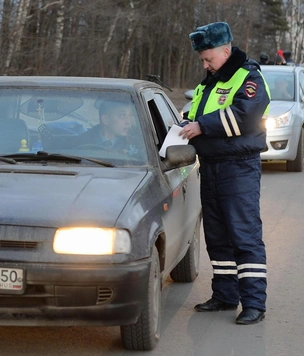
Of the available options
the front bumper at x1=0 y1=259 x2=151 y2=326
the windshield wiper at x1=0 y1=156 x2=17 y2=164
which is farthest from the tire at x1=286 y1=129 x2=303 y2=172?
the front bumper at x1=0 y1=259 x2=151 y2=326

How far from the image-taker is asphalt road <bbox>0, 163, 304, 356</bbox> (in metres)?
5.31

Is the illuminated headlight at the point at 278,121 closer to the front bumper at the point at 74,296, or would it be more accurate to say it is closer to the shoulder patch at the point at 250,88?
the shoulder patch at the point at 250,88

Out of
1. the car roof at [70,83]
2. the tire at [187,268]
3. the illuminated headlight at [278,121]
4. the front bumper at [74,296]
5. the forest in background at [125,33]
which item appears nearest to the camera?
the front bumper at [74,296]

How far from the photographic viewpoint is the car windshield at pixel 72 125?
5.86 metres

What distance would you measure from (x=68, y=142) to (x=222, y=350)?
5.23 ft

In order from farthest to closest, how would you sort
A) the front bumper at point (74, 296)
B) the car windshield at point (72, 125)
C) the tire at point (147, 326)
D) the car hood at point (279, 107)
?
1. the car hood at point (279, 107)
2. the car windshield at point (72, 125)
3. the tire at point (147, 326)
4. the front bumper at point (74, 296)

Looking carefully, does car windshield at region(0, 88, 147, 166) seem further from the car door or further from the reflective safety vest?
the reflective safety vest

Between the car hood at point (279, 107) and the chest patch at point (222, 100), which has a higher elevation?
the chest patch at point (222, 100)

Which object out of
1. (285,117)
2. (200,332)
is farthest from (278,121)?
(200,332)

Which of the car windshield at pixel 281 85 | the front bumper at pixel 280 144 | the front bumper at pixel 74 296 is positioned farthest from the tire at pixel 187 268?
the car windshield at pixel 281 85

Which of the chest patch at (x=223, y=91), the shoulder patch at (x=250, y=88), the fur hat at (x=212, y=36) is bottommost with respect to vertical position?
the chest patch at (x=223, y=91)

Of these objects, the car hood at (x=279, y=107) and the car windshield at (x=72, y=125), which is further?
the car hood at (x=279, y=107)

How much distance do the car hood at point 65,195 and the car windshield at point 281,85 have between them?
10.1 metres

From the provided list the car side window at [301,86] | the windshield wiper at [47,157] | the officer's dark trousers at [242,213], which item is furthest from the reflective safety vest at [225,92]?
the car side window at [301,86]
